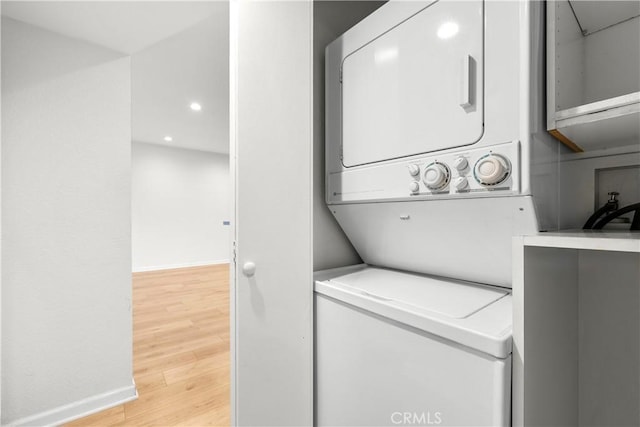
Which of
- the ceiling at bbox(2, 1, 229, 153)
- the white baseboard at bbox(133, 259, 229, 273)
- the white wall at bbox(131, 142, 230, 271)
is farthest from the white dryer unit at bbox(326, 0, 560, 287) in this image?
the white baseboard at bbox(133, 259, 229, 273)

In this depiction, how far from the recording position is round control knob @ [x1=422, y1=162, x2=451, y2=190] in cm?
86

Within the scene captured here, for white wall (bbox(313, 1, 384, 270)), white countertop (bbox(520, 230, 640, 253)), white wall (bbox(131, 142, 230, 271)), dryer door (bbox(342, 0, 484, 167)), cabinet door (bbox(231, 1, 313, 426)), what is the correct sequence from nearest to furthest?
1. white countertop (bbox(520, 230, 640, 253))
2. dryer door (bbox(342, 0, 484, 167))
3. cabinet door (bbox(231, 1, 313, 426))
4. white wall (bbox(313, 1, 384, 270))
5. white wall (bbox(131, 142, 230, 271))

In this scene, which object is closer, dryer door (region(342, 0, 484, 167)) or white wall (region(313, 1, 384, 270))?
dryer door (region(342, 0, 484, 167))

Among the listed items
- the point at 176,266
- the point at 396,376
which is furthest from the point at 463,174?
the point at 176,266

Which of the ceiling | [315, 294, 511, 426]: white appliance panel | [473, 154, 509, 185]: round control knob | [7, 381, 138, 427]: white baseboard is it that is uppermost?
the ceiling

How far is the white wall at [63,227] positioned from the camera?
1.47m

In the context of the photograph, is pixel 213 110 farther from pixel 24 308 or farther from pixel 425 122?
pixel 425 122

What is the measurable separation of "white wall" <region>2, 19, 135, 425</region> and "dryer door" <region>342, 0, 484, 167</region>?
158 centimetres

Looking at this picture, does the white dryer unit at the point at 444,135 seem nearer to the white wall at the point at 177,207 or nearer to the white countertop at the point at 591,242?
the white countertop at the point at 591,242

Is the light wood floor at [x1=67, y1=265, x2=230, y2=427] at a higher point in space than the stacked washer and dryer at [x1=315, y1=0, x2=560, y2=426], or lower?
lower

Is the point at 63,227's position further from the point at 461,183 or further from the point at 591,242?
the point at 591,242

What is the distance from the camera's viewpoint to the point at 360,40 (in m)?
1.17

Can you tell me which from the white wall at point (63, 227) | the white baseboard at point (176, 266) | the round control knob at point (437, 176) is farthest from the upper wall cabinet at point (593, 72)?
the white baseboard at point (176, 266)

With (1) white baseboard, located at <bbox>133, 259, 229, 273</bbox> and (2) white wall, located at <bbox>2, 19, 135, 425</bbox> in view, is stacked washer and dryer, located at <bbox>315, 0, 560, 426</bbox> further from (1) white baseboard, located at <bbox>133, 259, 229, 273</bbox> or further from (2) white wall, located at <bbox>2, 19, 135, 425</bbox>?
(1) white baseboard, located at <bbox>133, 259, 229, 273</bbox>
